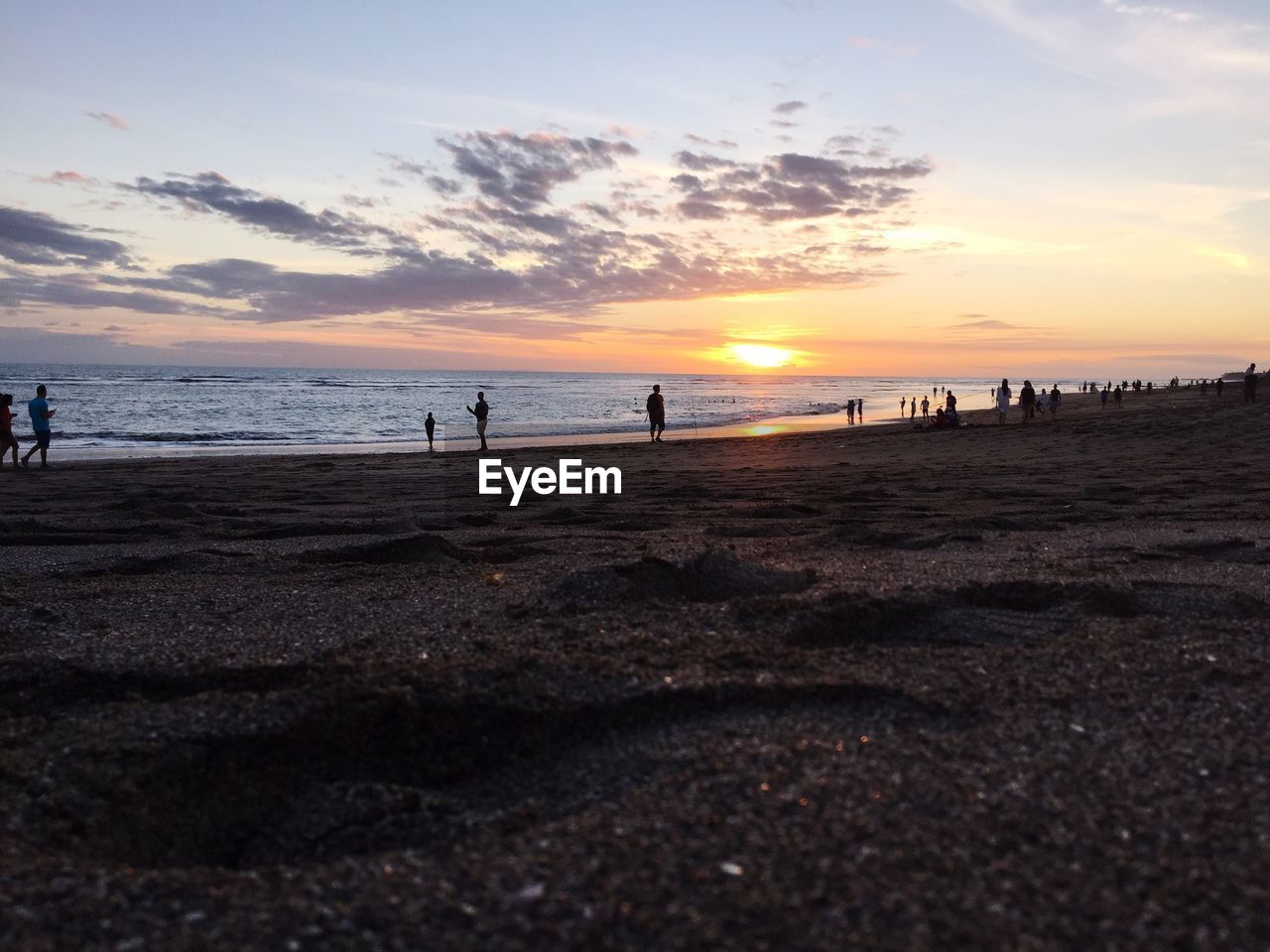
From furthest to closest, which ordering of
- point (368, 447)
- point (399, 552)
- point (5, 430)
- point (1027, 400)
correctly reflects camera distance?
point (1027, 400) < point (368, 447) < point (5, 430) < point (399, 552)

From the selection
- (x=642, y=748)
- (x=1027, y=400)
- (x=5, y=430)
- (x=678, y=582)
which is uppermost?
(x=1027, y=400)

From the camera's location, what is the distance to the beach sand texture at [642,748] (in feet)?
7.06

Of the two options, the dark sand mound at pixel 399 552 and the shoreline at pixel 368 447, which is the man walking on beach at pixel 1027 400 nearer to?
the shoreline at pixel 368 447

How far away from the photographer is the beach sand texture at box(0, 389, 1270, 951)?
84.7 inches

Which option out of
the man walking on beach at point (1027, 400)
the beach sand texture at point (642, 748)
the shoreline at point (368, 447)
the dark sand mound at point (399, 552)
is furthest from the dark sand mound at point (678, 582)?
the man walking on beach at point (1027, 400)

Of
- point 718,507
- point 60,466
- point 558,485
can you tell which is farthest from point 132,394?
point 718,507

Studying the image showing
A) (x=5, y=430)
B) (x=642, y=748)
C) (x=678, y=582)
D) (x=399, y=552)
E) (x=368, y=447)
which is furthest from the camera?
(x=368, y=447)

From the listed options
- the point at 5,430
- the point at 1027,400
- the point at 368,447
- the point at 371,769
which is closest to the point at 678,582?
the point at 371,769

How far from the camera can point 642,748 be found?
3.15 m

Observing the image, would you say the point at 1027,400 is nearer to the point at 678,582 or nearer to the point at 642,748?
the point at 678,582

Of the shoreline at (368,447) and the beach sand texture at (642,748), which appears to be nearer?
the beach sand texture at (642,748)

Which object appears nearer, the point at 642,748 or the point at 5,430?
the point at 642,748

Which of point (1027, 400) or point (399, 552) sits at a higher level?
point (1027, 400)

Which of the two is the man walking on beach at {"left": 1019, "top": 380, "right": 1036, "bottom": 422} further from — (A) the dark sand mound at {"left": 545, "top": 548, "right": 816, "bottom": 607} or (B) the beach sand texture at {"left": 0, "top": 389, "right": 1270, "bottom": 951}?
(A) the dark sand mound at {"left": 545, "top": 548, "right": 816, "bottom": 607}
